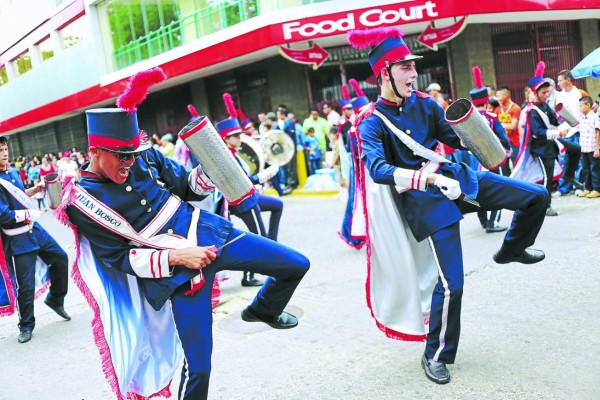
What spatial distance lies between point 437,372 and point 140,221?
1.91 metres

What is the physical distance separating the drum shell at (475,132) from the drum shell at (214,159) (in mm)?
1329

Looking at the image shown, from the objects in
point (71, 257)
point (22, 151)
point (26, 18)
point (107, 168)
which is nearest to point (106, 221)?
point (107, 168)

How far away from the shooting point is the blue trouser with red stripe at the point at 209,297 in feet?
10.1

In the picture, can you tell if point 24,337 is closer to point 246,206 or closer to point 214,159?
point 246,206

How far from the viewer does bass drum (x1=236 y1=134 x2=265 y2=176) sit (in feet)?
23.5

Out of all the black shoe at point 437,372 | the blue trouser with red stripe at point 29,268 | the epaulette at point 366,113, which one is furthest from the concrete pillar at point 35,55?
the black shoe at point 437,372

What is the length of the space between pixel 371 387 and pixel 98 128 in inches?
84.2

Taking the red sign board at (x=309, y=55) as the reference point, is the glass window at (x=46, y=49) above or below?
above

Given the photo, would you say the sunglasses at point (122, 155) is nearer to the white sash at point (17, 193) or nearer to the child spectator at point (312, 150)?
the white sash at point (17, 193)

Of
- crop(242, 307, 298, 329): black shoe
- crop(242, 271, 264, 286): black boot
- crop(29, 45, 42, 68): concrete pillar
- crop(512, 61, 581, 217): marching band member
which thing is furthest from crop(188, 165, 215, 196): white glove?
crop(29, 45, 42, 68): concrete pillar

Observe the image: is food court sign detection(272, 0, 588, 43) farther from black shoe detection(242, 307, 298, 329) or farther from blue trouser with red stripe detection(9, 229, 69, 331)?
black shoe detection(242, 307, 298, 329)

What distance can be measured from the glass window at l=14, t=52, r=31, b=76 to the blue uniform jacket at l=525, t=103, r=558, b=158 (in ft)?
100

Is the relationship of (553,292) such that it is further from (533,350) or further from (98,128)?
(98,128)

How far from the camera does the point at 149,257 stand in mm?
3055
